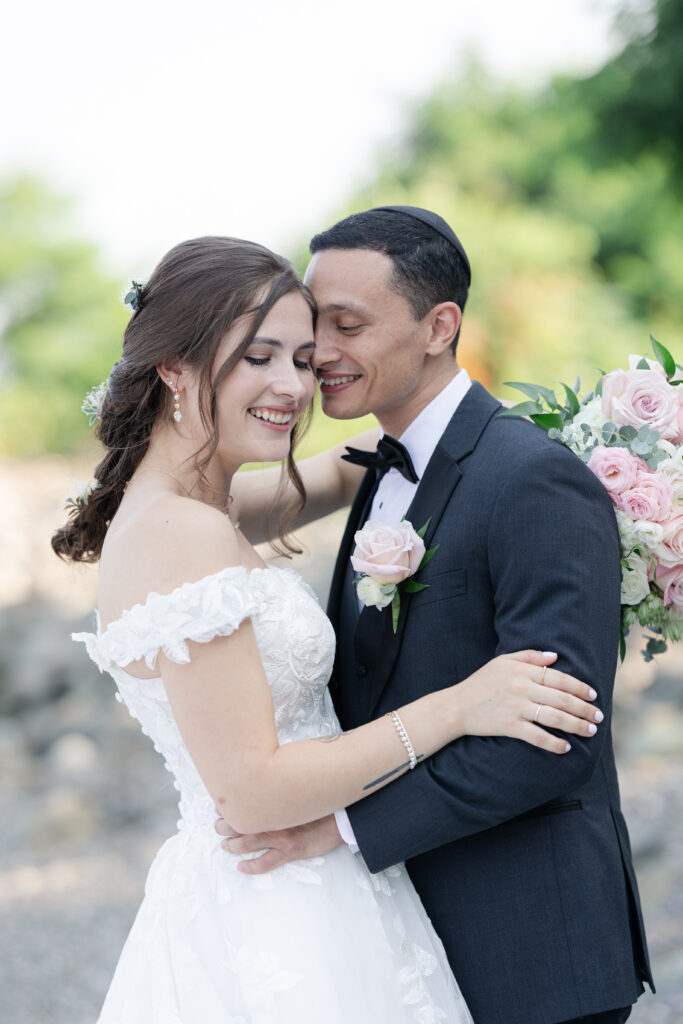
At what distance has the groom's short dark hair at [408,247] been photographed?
2.77 meters

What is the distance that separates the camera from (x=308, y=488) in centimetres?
340

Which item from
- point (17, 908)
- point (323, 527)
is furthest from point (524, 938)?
point (323, 527)

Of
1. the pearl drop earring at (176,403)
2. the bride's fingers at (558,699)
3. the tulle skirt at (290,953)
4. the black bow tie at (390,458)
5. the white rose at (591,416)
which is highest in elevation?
the pearl drop earring at (176,403)

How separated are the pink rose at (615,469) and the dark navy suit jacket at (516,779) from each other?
5cm

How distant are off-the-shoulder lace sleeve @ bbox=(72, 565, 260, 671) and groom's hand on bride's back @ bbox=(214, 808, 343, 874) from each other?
482mm

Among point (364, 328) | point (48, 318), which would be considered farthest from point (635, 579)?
point (48, 318)

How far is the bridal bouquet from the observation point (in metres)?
2.34

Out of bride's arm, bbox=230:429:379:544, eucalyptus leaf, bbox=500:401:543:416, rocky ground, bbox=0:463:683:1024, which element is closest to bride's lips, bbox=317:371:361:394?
bride's arm, bbox=230:429:379:544

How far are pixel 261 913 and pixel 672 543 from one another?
1282 mm

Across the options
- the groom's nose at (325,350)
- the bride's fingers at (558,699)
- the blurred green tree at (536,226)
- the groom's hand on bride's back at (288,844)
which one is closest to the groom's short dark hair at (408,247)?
the groom's nose at (325,350)

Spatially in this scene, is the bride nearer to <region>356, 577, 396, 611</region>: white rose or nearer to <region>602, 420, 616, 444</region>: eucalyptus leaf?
<region>356, 577, 396, 611</region>: white rose

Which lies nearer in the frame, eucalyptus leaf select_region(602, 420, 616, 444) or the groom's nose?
eucalyptus leaf select_region(602, 420, 616, 444)

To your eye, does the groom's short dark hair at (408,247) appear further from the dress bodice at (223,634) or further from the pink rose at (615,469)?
the dress bodice at (223,634)

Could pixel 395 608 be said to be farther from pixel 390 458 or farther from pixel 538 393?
pixel 538 393
